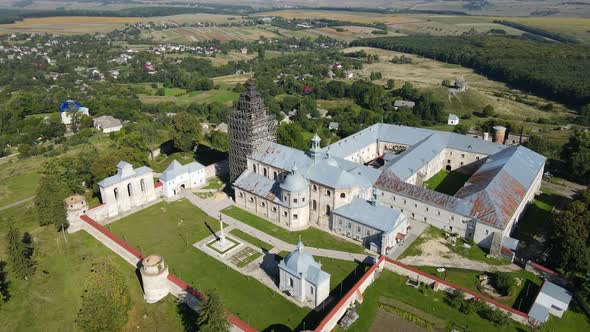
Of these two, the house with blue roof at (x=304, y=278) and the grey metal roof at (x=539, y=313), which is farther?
the house with blue roof at (x=304, y=278)

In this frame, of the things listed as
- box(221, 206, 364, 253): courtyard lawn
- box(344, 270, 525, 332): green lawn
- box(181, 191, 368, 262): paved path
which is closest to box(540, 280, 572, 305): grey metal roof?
box(344, 270, 525, 332): green lawn

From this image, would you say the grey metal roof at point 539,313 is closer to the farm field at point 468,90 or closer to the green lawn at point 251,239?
the green lawn at point 251,239

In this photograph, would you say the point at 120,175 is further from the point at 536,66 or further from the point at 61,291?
the point at 536,66

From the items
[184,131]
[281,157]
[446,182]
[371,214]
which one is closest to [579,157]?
[446,182]

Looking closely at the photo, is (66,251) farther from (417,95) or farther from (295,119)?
(417,95)

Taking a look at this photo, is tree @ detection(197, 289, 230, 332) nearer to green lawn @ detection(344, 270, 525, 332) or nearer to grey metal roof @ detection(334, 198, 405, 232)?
green lawn @ detection(344, 270, 525, 332)

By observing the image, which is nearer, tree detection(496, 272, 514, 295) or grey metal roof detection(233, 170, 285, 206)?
tree detection(496, 272, 514, 295)

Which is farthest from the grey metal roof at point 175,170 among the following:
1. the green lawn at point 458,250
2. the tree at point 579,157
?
the tree at point 579,157
